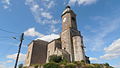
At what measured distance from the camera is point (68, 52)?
29.3 m

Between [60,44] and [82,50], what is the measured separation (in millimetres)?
8298

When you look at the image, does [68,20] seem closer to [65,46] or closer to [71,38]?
[71,38]

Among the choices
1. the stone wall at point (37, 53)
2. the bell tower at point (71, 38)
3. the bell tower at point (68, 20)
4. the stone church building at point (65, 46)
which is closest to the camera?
the bell tower at point (71, 38)

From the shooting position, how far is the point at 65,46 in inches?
1233

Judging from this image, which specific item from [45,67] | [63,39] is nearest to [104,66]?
[45,67]

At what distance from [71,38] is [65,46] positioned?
121 inches

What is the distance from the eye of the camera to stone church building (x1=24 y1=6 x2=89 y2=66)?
28.4 metres

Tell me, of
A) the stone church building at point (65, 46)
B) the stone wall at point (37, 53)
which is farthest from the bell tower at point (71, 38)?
the stone wall at point (37, 53)

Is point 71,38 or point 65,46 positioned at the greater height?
point 71,38

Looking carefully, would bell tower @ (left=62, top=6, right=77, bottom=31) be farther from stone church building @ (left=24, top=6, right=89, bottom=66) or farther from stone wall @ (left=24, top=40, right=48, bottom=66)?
stone wall @ (left=24, top=40, right=48, bottom=66)

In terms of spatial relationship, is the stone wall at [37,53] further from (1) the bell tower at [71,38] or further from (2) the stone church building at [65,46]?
(1) the bell tower at [71,38]

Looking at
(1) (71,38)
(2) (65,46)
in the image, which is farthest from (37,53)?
(1) (71,38)

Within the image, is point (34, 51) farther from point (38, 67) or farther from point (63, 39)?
point (38, 67)

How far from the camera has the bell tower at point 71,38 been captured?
28172 millimetres
